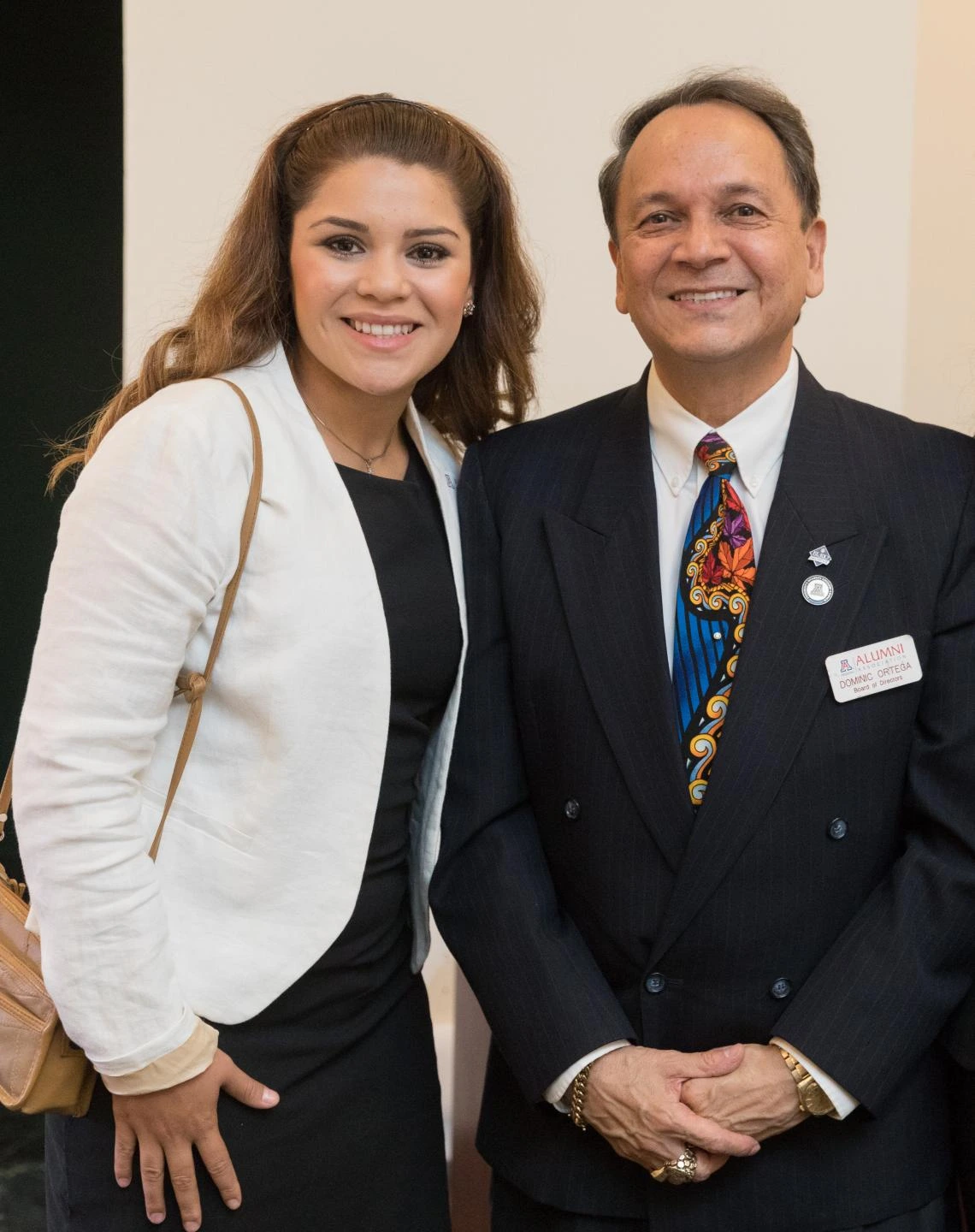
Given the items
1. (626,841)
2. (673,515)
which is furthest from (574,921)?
(673,515)

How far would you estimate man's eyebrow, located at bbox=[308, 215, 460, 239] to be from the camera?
1690mm

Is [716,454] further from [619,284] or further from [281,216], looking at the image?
[281,216]

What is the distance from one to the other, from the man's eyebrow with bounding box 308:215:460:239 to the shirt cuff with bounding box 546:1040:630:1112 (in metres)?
1.05

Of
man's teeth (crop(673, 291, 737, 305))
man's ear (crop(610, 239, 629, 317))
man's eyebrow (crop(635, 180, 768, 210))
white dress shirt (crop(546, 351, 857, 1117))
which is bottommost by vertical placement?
white dress shirt (crop(546, 351, 857, 1117))

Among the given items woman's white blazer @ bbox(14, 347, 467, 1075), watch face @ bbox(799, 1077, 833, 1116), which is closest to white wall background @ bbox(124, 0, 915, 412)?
woman's white blazer @ bbox(14, 347, 467, 1075)

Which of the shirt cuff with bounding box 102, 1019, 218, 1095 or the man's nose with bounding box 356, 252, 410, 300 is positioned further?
the man's nose with bounding box 356, 252, 410, 300

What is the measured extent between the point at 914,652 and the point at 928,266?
6.19ft

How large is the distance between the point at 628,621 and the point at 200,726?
56 cm

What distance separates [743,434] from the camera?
5.96 feet

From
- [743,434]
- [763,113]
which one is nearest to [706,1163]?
[743,434]

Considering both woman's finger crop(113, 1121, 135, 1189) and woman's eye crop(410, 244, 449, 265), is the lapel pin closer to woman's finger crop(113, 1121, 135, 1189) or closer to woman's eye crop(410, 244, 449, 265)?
woman's eye crop(410, 244, 449, 265)

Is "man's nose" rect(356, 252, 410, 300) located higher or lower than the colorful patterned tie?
higher

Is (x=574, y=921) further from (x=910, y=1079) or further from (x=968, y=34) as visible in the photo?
(x=968, y=34)

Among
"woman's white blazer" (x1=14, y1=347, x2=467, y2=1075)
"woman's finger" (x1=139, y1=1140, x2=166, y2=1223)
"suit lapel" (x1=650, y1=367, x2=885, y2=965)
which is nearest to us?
"woman's white blazer" (x1=14, y1=347, x2=467, y2=1075)
